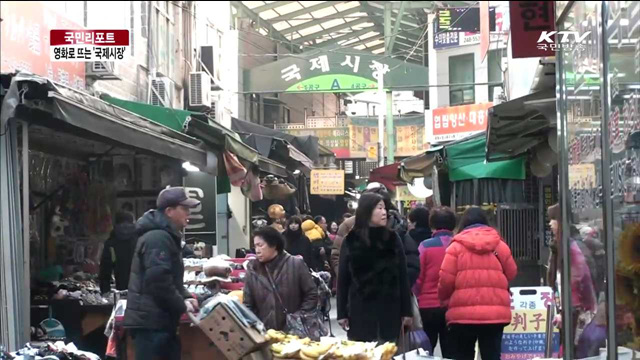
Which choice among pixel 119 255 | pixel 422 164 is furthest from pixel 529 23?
pixel 422 164

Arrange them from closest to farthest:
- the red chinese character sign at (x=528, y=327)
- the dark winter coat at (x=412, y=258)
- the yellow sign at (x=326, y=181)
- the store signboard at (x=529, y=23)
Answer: the store signboard at (x=529, y=23)
the dark winter coat at (x=412, y=258)
the red chinese character sign at (x=528, y=327)
the yellow sign at (x=326, y=181)

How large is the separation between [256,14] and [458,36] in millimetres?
18241

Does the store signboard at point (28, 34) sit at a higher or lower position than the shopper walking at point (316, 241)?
higher

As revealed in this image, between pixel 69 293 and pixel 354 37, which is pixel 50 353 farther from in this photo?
pixel 354 37

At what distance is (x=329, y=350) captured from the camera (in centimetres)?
493

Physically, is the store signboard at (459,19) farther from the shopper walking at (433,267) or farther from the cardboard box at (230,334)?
the cardboard box at (230,334)

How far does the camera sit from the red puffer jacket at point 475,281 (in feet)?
22.0

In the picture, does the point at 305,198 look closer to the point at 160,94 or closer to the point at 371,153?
Answer: the point at 160,94

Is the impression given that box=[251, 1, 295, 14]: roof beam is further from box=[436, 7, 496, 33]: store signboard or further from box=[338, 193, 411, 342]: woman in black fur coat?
box=[436, 7, 496, 33]: store signboard

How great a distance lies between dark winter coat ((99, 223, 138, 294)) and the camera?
9391mm

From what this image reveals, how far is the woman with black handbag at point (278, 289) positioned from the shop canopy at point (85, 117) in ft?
5.88

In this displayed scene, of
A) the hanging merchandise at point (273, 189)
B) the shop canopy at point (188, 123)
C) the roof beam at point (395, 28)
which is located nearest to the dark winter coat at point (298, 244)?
the shop canopy at point (188, 123)

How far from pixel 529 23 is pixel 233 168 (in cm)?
776

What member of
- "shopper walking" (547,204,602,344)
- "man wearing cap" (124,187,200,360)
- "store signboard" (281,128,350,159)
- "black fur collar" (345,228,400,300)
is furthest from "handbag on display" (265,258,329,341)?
"store signboard" (281,128,350,159)
